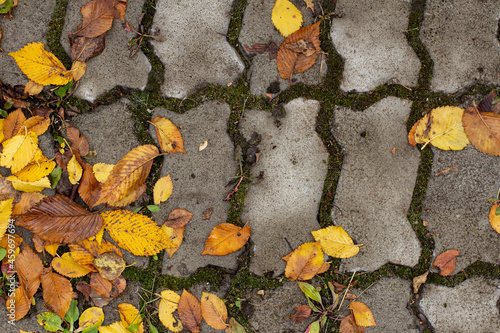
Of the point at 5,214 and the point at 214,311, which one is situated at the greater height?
the point at 5,214

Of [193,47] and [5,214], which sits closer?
[5,214]

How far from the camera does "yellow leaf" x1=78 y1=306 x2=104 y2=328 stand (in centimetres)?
206

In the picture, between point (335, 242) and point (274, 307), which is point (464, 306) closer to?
point (335, 242)

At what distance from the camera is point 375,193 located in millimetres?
2078

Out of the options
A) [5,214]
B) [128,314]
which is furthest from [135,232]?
[5,214]

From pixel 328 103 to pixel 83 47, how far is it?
5.17 feet

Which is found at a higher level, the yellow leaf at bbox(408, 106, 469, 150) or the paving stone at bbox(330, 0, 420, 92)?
the paving stone at bbox(330, 0, 420, 92)

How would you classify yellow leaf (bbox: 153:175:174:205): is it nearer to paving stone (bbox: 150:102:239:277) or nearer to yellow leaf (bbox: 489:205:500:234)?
paving stone (bbox: 150:102:239:277)

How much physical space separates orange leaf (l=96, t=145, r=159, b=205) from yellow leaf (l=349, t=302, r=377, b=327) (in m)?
1.53

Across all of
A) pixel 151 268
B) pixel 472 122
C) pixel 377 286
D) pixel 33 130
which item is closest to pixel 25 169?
pixel 33 130

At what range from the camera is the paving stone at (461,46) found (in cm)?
Result: 210

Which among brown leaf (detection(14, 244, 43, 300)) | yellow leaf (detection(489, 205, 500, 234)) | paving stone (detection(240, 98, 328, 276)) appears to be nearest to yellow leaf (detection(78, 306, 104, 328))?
brown leaf (detection(14, 244, 43, 300))

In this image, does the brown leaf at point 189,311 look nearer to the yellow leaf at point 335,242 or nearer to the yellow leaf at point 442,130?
the yellow leaf at point 335,242

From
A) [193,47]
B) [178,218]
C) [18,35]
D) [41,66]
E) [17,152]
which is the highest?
Result: [193,47]
